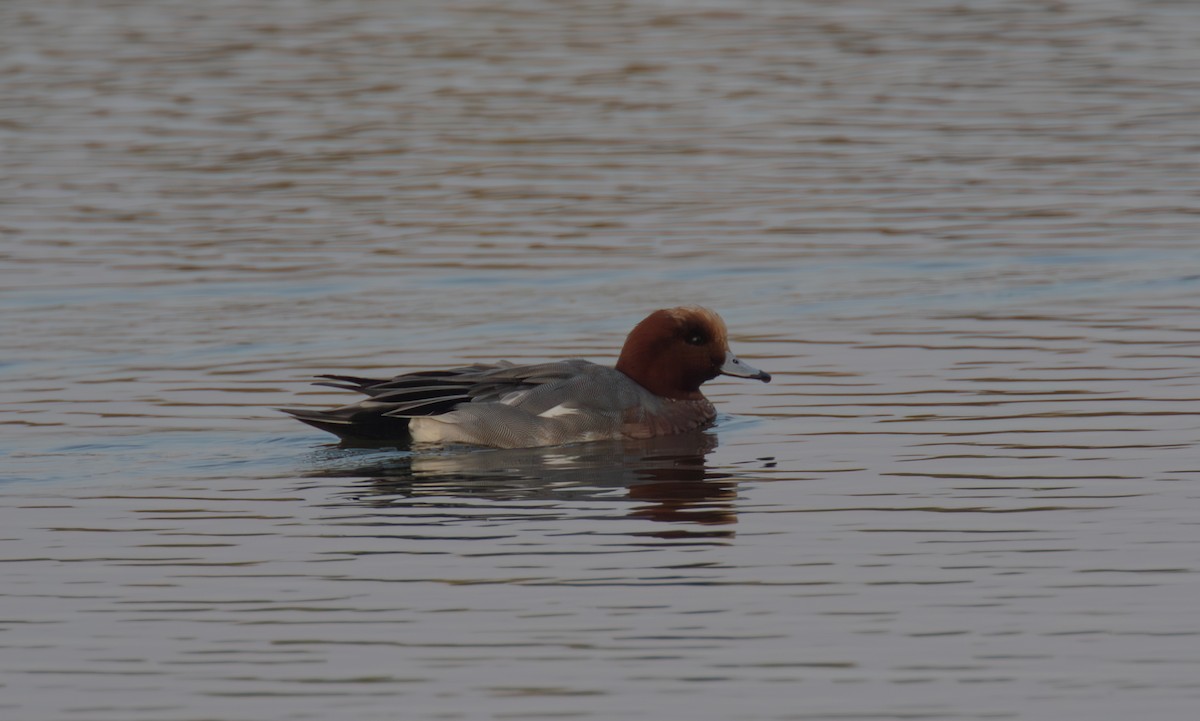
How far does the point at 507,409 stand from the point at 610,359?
2423 mm

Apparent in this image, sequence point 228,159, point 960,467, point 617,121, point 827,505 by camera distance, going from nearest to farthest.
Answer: point 827,505 < point 960,467 < point 228,159 < point 617,121

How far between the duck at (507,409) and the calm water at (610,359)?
0.18 metres

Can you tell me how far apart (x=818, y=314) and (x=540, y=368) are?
153 inches

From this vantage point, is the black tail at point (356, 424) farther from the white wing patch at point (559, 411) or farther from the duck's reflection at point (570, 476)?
the white wing patch at point (559, 411)

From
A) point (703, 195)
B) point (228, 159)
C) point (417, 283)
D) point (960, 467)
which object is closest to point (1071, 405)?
point (960, 467)

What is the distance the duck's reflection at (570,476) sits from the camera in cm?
961

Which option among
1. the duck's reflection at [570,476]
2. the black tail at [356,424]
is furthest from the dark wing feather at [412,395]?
the duck's reflection at [570,476]

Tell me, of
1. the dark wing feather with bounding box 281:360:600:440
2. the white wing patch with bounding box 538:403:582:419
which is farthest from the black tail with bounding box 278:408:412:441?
the white wing patch with bounding box 538:403:582:419

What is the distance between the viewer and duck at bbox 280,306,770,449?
437 inches

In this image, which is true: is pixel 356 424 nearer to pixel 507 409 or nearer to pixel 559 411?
pixel 507 409

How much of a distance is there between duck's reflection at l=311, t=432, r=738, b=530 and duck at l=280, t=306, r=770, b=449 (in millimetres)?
81

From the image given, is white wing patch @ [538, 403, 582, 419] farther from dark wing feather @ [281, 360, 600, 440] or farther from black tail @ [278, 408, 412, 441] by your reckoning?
black tail @ [278, 408, 412, 441]

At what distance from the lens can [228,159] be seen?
21516 millimetres

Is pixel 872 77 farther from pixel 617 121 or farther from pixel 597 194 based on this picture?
pixel 597 194
